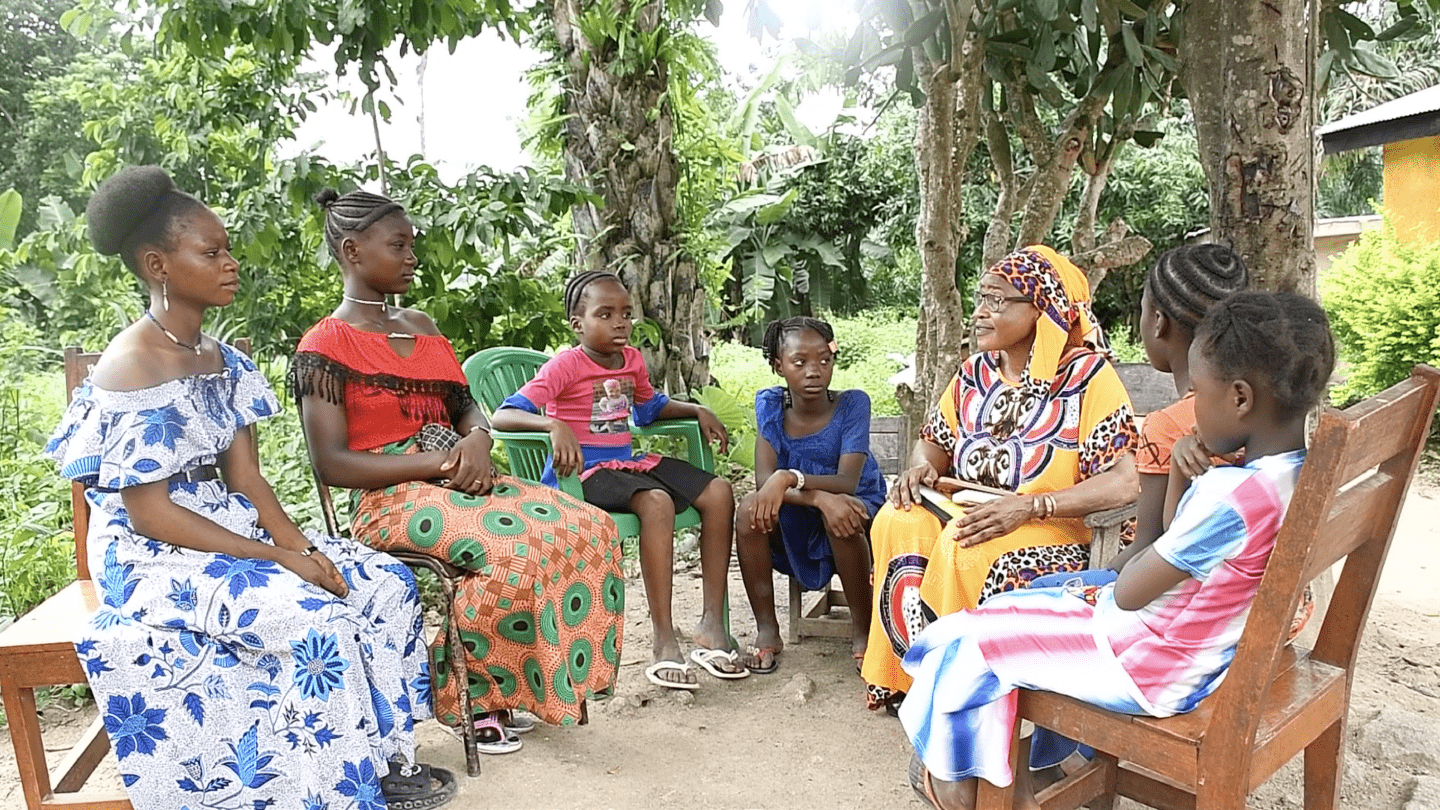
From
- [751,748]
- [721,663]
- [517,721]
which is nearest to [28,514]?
[517,721]

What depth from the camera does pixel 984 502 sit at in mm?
2803

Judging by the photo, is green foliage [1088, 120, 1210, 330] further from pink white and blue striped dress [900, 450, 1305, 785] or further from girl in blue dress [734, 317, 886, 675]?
pink white and blue striped dress [900, 450, 1305, 785]

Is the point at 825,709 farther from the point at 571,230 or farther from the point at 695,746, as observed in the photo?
the point at 571,230

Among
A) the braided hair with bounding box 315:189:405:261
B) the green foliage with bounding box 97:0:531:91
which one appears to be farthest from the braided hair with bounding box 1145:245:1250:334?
the green foliage with bounding box 97:0:531:91

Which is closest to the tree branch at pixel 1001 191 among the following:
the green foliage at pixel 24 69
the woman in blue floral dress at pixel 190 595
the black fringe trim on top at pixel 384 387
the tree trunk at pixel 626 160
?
the tree trunk at pixel 626 160

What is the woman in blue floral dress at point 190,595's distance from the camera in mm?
2309

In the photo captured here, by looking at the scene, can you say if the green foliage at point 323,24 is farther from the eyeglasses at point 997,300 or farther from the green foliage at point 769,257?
the green foliage at point 769,257

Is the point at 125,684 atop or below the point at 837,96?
below

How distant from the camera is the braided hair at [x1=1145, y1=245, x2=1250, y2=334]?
238 centimetres

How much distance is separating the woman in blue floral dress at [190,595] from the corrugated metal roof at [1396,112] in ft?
31.2

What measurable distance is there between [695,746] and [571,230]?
3.53m

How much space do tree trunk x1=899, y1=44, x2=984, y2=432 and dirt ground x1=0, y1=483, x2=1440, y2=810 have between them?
171 cm

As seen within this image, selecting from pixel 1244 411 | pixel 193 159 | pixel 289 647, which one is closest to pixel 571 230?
pixel 193 159

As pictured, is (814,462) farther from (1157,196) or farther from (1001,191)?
(1157,196)
